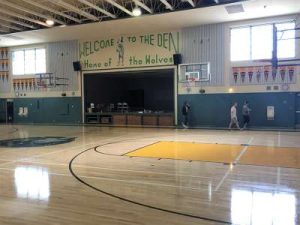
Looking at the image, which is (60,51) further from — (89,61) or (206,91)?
(206,91)

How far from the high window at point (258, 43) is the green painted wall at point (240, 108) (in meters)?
2.07

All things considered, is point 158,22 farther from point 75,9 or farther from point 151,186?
point 151,186

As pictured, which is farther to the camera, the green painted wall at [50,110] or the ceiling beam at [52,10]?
the green painted wall at [50,110]

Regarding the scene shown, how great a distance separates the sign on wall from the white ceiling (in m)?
0.57


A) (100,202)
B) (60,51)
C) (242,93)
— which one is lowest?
(100,202)

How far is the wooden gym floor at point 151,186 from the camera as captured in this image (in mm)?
4141

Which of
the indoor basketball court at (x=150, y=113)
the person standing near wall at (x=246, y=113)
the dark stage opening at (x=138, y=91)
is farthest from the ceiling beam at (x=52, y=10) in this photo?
the person standing near wall at (x=246, y=113)

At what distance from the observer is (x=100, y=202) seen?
474cm

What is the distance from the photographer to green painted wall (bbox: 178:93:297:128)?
16.1m

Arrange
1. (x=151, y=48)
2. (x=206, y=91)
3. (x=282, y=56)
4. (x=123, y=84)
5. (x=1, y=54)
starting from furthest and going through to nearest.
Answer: (x=123, y=84), (x=1, y=54), (x=151, y=48), (x=206, y=91), (x=282, y=56)

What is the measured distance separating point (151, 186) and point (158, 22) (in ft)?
41.7

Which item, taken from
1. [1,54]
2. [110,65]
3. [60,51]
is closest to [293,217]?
[110,65]

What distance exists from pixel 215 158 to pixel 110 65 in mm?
13470

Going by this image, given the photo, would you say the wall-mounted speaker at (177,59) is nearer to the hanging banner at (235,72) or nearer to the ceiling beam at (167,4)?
the hanging banner at (235,72)
